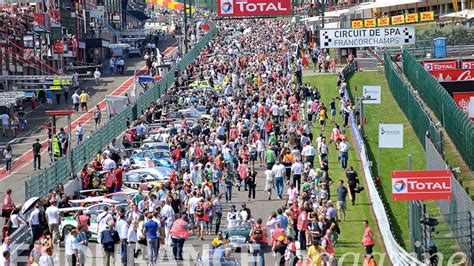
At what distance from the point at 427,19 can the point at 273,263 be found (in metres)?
60.1

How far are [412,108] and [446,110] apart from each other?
6.88 metres

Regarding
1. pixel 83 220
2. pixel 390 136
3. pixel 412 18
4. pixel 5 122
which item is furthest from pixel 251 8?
pixel 83 220

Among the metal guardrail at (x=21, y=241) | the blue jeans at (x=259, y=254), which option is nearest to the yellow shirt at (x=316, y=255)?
the blue jeans at (x=259, y=254)

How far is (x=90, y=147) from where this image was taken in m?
43.4

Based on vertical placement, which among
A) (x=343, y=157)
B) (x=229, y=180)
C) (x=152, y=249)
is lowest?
(x=152, y=249)

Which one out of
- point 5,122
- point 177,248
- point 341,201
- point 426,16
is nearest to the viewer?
point 177,248

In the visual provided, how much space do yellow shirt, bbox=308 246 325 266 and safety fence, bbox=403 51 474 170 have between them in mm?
10536

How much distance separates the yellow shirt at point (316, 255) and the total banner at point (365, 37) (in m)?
30.3

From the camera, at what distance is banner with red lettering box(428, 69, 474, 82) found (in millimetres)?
56562

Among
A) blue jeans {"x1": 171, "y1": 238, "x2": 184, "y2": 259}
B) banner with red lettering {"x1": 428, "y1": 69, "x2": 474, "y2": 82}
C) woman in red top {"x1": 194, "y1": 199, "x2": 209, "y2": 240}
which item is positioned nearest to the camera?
blue jeans {"x1": 171, "y1": 238, "x2": 184, "y2": 259}

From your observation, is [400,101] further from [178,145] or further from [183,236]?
[183,236]

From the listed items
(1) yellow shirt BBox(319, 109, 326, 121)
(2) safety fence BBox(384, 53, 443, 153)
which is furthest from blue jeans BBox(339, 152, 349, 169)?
(1) yellow shirt BBox(319, 109, 326, 121)

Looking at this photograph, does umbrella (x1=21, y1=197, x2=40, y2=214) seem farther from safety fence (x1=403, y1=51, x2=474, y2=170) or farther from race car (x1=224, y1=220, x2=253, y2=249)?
safety fence (x1=403, y1=51, x2=474, y2=170)

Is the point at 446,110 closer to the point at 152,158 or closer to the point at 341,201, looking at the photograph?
the point at 341,201
